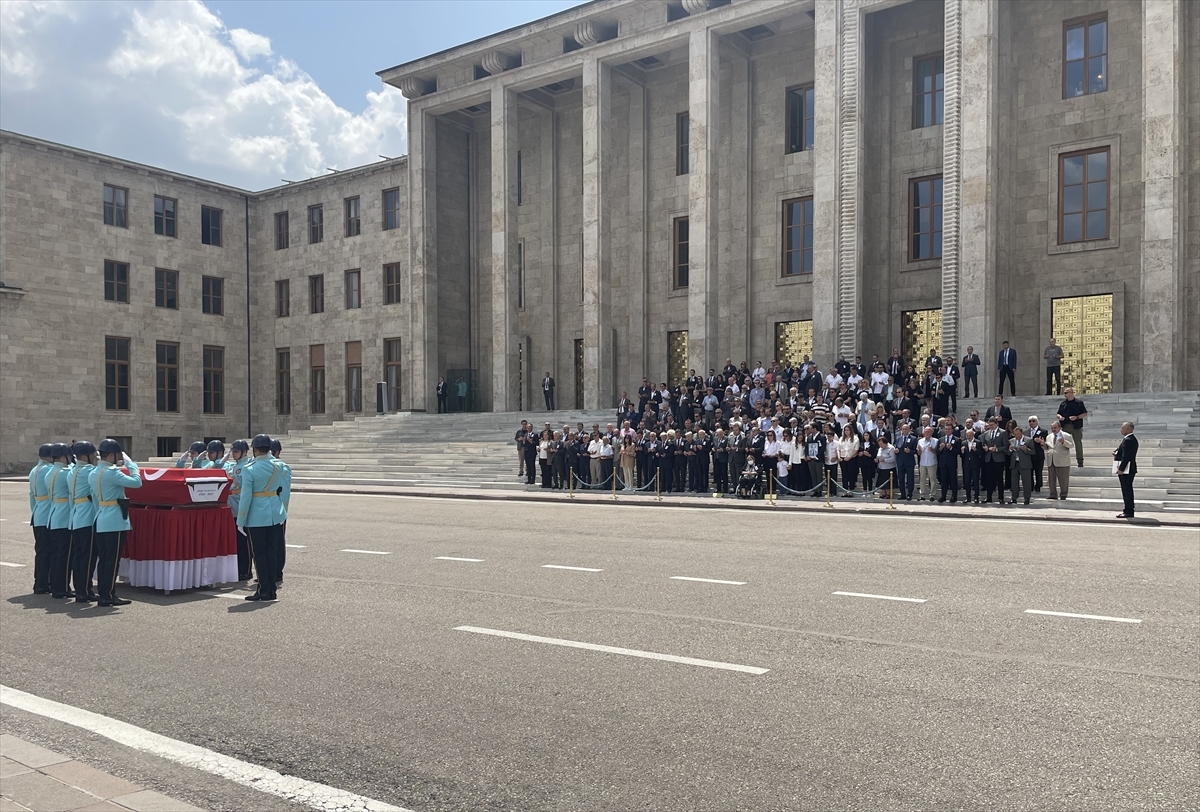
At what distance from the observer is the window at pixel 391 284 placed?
153ft

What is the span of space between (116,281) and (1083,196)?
40336 mm

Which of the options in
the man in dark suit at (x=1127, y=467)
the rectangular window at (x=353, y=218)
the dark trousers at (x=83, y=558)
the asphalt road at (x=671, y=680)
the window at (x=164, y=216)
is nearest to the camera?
the asphalt road at (x=671, y=680)

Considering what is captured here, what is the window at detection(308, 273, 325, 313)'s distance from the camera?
4959 cm

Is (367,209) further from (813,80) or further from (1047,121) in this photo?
(1047,121)

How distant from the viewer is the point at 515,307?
40.2 metres

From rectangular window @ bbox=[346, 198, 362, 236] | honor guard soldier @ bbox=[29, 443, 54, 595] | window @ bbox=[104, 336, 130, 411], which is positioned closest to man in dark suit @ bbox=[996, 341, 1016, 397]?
honor guard soldier @ bbox=[29, 443, 54, 595]

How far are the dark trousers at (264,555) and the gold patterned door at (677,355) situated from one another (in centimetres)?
2945

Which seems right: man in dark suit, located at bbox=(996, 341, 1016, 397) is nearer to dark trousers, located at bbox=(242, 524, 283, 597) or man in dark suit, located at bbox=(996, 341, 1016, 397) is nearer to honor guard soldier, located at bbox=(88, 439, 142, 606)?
dark trousers, located at bbox=(242, 524, 283, 597)

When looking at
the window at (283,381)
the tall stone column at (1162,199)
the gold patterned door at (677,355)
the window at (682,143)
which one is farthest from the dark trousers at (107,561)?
the window at (283,381)

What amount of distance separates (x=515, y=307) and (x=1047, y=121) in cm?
2045

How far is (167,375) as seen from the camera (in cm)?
4772

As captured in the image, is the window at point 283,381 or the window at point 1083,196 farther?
the window at point 283,381

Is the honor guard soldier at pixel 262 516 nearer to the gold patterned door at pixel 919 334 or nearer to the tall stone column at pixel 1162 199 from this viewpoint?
the tall stone column at pixel 1162 199

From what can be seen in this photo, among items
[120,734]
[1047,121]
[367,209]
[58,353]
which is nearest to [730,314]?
[1047,121]
